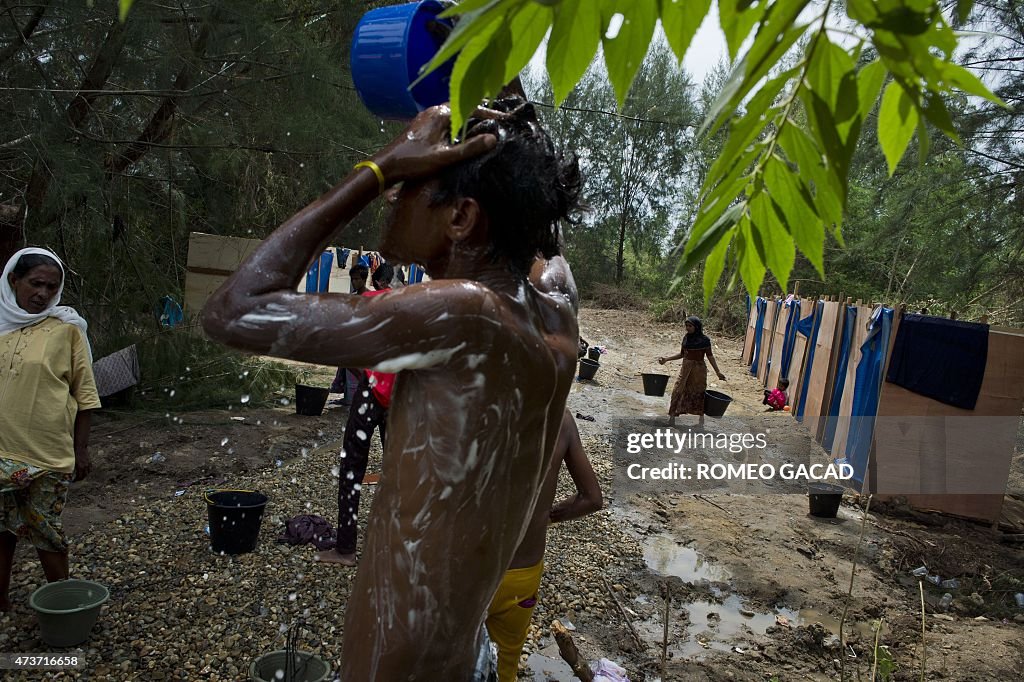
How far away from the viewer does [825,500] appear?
23.0 ft

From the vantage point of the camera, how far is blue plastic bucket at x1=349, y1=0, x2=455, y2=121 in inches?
71.2

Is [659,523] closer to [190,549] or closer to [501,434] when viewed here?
[190,549]

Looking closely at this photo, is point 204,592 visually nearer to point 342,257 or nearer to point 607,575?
point 607,575

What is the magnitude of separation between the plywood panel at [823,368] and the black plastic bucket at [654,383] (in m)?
2.55

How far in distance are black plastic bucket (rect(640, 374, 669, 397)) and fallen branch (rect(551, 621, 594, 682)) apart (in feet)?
29.6

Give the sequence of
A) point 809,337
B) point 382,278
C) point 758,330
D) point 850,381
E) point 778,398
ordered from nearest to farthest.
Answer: point 382,278, point 850,381, point 809,337, point 778,398, point 758,330

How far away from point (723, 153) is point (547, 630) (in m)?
3.93

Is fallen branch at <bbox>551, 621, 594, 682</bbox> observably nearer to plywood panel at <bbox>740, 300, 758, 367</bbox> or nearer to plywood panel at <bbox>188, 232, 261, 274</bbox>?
plywood panel at <bbox>188, 232, 261, 274</bbox>

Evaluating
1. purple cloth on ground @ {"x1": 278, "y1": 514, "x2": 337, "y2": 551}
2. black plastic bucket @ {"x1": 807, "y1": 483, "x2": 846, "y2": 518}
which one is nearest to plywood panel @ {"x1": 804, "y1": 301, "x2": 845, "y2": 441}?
black plastic bucket @ {"x1": 807, "y1": 483, "x2": 846, "y2": 518}

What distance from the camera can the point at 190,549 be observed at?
4.60 meters

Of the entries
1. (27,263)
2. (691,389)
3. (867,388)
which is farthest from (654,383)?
(27,263)

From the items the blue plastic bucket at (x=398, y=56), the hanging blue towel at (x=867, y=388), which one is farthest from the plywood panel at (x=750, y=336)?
the blue plastic bucket at (x=398, y=56)

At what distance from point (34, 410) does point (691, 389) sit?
27.2ft

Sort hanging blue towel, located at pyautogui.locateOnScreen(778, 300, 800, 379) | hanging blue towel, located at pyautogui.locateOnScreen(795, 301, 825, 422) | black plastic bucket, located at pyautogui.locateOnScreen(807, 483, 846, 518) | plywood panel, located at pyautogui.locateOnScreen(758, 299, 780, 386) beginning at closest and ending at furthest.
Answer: black plastic bucket, located at pyautogui.locateOnScreen(807, 483, 846, 518) < hanging blue towel, located at pyautogui.locateOnScreen(795, 301, 825, 422) < hanging blue towel, located at pyautogui.locateOnScreen(778, 300, 800, 379) < plywood panel, located at pyautogui.locateOnScreen(758, 299, 780, 386)
